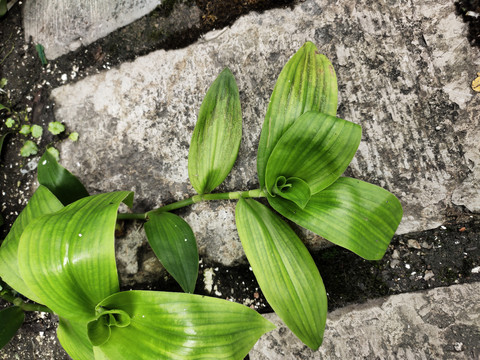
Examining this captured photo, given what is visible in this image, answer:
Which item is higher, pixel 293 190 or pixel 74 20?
pixel 74 20

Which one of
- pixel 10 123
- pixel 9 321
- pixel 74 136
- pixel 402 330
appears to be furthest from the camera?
pixel 10 123

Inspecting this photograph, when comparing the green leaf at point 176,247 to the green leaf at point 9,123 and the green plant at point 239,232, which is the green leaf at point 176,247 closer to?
the green plant at point 239,232

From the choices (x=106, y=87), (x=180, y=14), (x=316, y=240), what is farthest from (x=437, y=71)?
(x=106, y=87)

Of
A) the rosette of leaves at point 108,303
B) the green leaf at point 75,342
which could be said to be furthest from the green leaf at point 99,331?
the green leaf at point 75,342

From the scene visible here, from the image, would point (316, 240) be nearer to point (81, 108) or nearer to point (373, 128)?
point (373, 128)

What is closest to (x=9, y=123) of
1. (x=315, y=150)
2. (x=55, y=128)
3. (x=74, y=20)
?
(x=55, y=128)

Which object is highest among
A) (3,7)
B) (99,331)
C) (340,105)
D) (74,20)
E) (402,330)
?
(3,7)

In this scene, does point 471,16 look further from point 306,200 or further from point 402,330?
point 402,330
